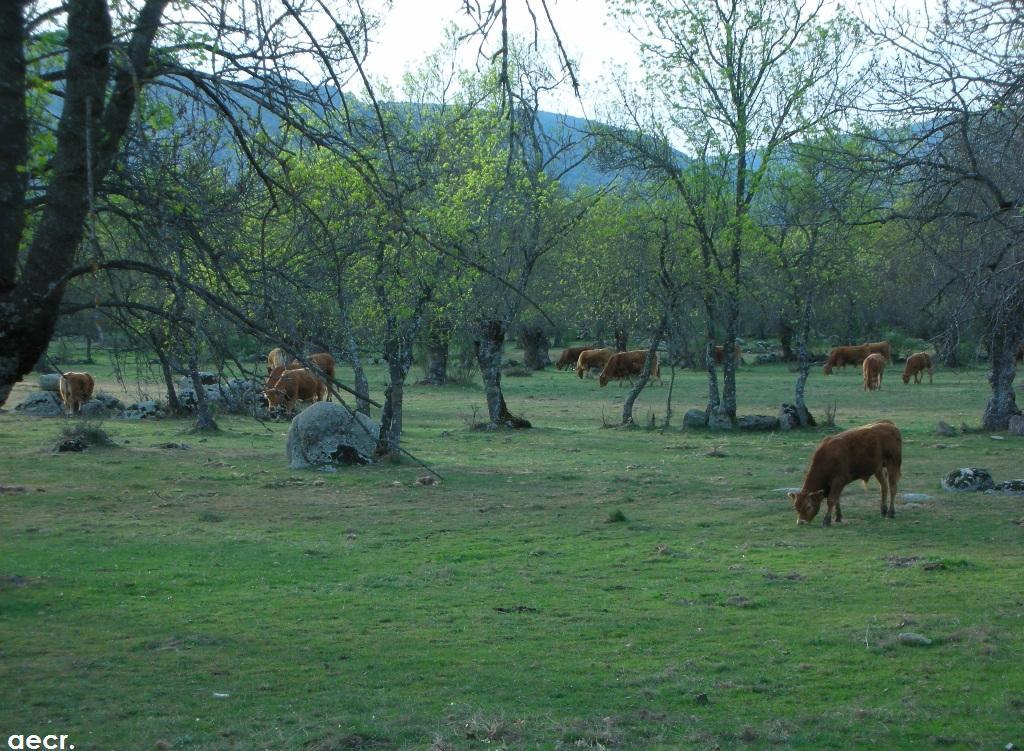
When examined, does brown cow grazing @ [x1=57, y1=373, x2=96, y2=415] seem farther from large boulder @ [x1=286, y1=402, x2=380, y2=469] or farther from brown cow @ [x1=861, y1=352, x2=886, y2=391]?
brown cow @ [x1=861, y1=352, x2=886, y2=391]

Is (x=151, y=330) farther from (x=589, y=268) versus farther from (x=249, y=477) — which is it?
(x=589, y=268)

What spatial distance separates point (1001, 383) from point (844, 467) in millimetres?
14341

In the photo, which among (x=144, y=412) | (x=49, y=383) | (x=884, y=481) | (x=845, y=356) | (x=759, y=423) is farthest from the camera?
(x=845, y=356)

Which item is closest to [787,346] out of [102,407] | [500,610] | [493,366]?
[493,366]

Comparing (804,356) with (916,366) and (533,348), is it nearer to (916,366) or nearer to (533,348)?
(916,366)

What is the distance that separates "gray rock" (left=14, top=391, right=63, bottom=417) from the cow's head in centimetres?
2507

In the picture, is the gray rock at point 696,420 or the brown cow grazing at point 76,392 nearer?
the gray rock at point 696,420

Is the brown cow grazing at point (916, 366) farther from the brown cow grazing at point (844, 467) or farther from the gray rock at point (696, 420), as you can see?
the brown cow grazing at point (844, 467)

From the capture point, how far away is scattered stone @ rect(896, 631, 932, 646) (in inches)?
328

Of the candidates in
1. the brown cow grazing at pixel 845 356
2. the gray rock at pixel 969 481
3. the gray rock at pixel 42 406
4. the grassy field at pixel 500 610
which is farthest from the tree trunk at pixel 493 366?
the brown cow grazing at pixel 845 356

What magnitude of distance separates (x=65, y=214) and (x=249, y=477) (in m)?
14.6

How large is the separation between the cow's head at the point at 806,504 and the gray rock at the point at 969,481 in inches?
154

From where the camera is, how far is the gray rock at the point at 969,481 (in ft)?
55.8

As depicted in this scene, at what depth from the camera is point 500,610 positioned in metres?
9.81
